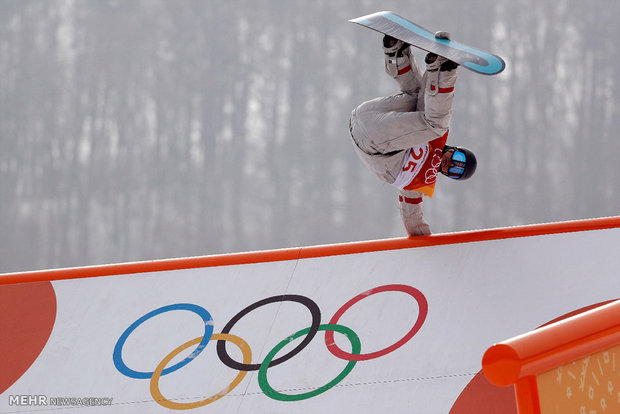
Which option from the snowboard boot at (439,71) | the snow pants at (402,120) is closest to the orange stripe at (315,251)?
the snow pants at (402,120)

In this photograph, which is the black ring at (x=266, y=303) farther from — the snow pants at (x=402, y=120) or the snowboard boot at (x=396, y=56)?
the snowboard boot at (x=396, y=56)

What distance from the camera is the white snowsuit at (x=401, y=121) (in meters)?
1.79

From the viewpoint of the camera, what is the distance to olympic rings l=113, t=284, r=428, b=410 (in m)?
1.80

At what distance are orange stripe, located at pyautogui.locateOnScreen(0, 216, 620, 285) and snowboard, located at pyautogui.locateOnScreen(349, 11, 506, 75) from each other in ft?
1.59

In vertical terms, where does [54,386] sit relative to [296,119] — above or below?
below

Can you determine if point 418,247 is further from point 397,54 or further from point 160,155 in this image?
point 160,155

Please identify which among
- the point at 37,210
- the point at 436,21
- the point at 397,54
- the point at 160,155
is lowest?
the point at 37,210

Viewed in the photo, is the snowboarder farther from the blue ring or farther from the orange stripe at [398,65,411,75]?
the blue ring

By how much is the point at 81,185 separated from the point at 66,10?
1631 millimetres

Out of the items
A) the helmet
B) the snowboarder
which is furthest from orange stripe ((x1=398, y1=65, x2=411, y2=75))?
the helmet

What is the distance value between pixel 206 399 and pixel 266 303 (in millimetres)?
297

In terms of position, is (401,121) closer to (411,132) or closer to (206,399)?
(411,132)

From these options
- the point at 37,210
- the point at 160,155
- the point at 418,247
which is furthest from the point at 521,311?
the point at 37,210

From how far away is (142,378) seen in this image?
6.21 ft
